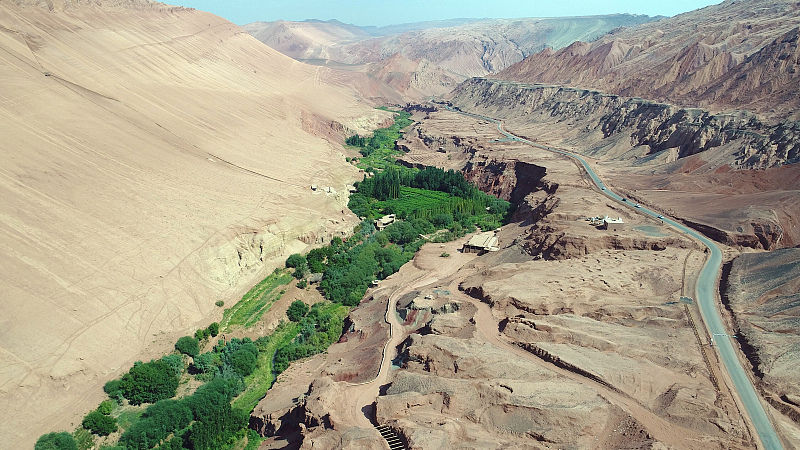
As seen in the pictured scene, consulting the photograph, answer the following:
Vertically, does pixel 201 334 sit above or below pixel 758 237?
below

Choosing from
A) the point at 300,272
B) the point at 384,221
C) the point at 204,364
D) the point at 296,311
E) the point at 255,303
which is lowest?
the point at 204,364

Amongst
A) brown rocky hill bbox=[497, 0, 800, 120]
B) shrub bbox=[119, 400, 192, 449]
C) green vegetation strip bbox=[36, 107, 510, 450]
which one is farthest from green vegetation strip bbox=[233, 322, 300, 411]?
brown rocky hill bbox=[497, 0, 800, 120]

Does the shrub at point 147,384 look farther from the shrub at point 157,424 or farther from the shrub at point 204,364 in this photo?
the shrub at point 204,364

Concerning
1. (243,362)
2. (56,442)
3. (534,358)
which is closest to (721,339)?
(534,358)

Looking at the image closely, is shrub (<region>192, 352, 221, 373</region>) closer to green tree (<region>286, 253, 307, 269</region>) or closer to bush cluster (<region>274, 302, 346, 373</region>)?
bush cluster (<region>274, 302, 346, 373</region>)

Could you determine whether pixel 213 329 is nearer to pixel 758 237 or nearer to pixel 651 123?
pixel 758 237

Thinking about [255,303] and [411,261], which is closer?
[255,303]
